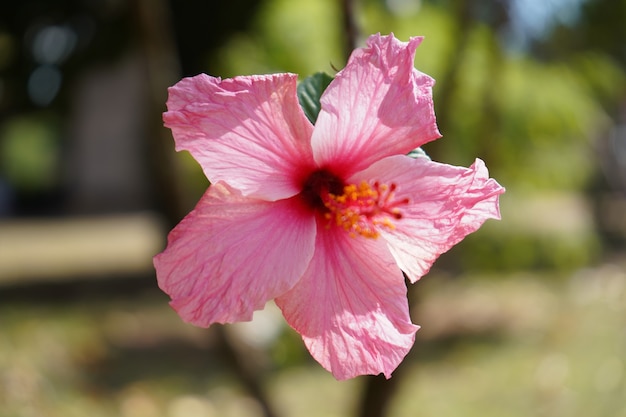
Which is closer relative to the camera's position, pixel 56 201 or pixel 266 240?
pixel 266 240

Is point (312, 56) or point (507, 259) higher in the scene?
point (312, 56)

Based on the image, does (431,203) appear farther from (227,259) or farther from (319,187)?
(227,259)

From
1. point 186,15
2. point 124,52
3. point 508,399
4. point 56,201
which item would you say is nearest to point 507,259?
point 508,399

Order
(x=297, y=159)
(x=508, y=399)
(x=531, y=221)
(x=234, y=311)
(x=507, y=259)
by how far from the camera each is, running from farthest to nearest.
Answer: (x=531, y=221) < (x=507, y=259) < (x=508, y=399) < (x=297, y=159) < (x=234, y=311)

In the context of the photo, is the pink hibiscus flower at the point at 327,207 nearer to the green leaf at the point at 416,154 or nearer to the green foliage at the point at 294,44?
the green leaf at the point at 416,154

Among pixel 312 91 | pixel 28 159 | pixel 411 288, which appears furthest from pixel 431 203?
pixel 28 159

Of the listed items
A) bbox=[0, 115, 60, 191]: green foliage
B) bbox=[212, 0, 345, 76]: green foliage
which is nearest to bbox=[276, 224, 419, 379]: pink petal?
bbox=[212, 0, 345, 76]: green foliage

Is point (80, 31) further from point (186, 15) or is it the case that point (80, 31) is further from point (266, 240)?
point (266, 240)

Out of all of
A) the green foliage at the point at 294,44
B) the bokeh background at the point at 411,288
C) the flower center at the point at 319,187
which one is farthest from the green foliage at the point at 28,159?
the flower center at the point at 319,187
